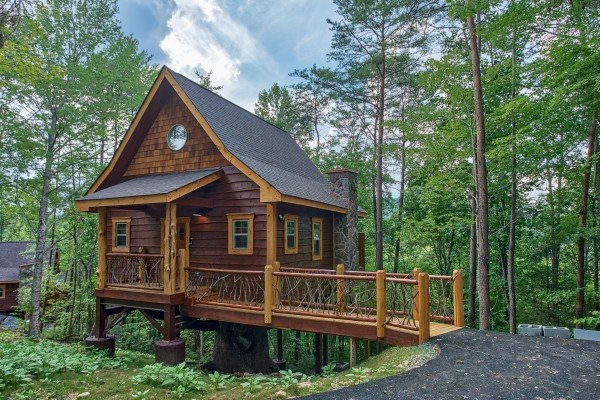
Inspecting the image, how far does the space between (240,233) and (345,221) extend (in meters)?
4.44

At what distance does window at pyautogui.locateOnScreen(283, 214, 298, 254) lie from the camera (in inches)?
404

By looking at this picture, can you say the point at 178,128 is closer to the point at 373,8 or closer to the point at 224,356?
the point at 224,356

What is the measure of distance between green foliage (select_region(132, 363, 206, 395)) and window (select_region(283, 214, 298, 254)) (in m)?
4.78

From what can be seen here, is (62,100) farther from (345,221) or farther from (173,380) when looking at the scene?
(173,380)

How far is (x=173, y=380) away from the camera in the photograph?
5773mm

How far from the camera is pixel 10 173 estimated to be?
13727 millimetres

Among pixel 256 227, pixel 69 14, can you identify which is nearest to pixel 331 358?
pixel 256 227

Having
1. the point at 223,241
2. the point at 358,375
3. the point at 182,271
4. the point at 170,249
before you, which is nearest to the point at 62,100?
the point at 170,249

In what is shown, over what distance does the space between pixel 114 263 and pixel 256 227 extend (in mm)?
4460

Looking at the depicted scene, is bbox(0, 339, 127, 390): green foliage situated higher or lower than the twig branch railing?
lower

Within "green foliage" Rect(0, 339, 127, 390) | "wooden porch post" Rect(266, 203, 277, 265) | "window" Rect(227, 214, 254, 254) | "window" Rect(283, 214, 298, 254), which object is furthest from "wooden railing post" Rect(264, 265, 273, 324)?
"green foliage" Rect(0, 339, 127, 390)

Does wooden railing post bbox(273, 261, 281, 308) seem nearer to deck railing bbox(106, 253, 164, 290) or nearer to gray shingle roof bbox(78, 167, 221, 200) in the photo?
gray shingle roof bbox(78, 167, 221, 200)

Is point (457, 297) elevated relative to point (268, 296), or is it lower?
elevated

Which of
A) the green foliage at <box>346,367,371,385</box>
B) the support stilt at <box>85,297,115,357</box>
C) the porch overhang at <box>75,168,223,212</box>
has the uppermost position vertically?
the porch overhang at <box>75,168,223,212</box>
